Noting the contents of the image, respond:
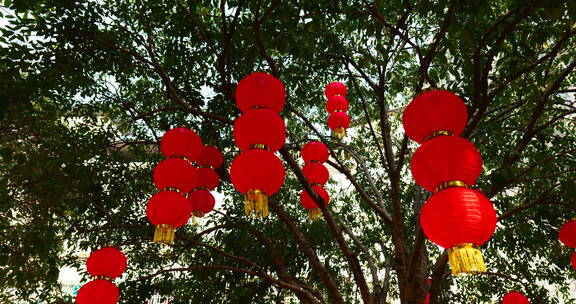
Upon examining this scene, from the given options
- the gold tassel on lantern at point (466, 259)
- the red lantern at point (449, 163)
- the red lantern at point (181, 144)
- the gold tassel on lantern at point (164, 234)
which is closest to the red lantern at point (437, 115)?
the red lantern at point (449, 163)

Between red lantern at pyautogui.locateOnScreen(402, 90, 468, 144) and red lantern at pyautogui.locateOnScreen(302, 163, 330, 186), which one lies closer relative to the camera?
red lantern at pyautogui.locateOnScreen(402, 90, 468, 144)

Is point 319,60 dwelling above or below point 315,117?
below

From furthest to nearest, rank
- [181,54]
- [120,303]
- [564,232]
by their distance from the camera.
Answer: [120,303] → [181,54] → [564,232]

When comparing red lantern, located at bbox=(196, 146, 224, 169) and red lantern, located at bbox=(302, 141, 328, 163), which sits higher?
red lantern, located at bbox=(302, 141, 328, 163)

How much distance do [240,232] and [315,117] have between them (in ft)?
8.95

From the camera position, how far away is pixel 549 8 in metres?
1.42

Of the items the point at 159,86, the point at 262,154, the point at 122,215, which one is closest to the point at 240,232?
the point at 122,215

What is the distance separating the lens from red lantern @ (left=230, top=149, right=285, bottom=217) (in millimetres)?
1743

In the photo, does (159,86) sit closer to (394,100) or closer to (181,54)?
(181,54)

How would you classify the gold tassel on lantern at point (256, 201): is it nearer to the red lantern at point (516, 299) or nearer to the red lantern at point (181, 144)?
the red lantern at point (181, 144)

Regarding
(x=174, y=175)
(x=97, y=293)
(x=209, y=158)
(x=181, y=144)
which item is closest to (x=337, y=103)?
(x=209, y=158)

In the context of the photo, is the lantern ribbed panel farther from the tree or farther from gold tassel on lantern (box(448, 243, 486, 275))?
the tree

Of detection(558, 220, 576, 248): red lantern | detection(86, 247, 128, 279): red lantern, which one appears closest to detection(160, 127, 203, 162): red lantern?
detection(86, 247, 128, 279): red lantern

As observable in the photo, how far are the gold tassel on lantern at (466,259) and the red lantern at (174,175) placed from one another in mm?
1621
